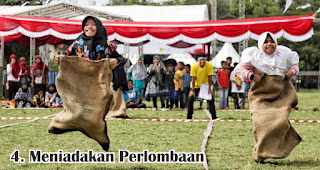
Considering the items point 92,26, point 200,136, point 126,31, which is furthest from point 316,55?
point 92,26

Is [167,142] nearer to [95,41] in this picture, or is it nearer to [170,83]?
[95,41]

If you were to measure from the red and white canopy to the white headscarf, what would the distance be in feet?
37.5

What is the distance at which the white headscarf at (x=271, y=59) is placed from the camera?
6.28m

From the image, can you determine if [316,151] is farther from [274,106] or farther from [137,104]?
[137,104]

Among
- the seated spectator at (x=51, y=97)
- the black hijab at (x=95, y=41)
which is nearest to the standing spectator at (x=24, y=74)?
the seated spectator at (x=51, y=97)

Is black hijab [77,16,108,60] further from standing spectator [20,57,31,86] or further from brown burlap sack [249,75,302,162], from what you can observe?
standing spectator [20,57,31,86]

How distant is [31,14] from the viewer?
20.8 m

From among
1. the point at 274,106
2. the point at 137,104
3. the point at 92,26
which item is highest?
the point at 92,26

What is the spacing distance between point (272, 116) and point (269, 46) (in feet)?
2.81

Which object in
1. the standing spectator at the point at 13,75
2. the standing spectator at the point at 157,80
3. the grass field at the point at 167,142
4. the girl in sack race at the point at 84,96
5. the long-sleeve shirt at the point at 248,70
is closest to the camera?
the girl in sack race at the point at 84,96

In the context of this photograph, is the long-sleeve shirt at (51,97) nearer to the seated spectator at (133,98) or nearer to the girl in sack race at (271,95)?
the seated spectator at (133,98)

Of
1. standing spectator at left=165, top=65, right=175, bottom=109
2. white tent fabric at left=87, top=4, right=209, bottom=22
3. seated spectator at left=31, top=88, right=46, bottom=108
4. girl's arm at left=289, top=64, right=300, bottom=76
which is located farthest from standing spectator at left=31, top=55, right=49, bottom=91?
white tent fabric at left=87, top=4, right=209, bottom=22

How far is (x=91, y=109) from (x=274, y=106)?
217 cm

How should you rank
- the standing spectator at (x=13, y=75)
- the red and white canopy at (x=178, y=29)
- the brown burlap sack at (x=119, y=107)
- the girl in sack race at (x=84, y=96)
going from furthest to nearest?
1. the standing spectator at (x=13, y=75)
2. the red and white canopy at (x=178, y=29)
3. the brown burlap sack at (x=119, y=107)
4. the girl in sack race at (x=84, y=96)
